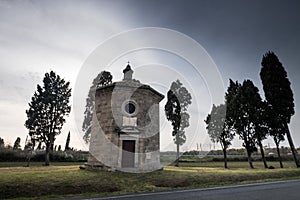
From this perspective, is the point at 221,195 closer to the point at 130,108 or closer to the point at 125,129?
the point at 125,129

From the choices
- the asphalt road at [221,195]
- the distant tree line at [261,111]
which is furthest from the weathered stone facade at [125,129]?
the distant tree line at [261,111]

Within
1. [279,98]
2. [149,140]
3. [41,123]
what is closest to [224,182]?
[149,140]

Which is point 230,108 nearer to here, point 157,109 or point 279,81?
point 279,81

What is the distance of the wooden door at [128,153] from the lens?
1410cm

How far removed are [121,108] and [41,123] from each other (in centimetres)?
1742

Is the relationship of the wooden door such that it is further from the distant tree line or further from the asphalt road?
the distant tree line

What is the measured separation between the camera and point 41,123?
26.3m

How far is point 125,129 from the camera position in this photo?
14523 mm

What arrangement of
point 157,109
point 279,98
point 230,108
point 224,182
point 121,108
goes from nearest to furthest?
1. point 224,182
2. point 121,108
3. point 157,109
4. point 279,98
5. point 230,108

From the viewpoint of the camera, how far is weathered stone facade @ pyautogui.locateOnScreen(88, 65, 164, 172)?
14156mm

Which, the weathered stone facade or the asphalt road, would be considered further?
the weathered stone facade

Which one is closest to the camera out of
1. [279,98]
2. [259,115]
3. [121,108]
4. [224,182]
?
[224,182]

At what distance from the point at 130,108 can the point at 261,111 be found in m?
19.7

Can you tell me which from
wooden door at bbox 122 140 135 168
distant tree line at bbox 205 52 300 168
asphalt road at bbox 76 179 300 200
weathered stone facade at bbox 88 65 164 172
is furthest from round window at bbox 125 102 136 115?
distant tree line at bbox 205 52 300 168
